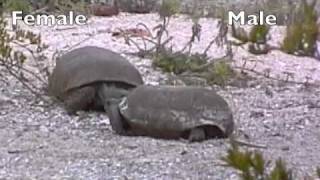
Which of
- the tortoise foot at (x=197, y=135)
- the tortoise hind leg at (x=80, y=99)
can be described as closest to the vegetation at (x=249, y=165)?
the tortoise foot at (x=197, y=135)

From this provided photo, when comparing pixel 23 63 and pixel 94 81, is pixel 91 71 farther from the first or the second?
pixel 23 63

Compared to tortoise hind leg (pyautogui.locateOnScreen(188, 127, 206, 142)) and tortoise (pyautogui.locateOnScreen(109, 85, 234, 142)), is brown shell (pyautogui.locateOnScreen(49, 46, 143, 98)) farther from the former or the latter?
tortoise hind leg (pyautogui.locateOnScreen(188, 127, 206, 142))

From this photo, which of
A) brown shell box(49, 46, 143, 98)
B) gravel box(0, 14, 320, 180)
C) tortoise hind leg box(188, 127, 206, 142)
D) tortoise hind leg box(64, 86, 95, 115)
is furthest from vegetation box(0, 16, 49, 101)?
tortoise hind leg box(188, 127, 206, 142)

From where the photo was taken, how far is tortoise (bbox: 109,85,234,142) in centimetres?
493

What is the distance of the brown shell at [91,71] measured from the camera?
221 inches

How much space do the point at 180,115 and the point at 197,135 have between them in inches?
5.3

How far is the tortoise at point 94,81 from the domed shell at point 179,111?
54 cm

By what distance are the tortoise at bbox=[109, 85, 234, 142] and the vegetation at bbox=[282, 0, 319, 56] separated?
2.23 m

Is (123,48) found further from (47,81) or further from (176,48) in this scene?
(47,81)

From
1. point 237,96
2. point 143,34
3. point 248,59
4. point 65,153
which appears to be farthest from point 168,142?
point 143,34

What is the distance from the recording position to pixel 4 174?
434 centimetres

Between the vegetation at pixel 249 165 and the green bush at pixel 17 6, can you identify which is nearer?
the vegetation at pixel 249 165

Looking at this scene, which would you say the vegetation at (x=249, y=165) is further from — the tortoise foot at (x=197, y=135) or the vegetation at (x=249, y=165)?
the tortoise foot at (x=197, y=135)

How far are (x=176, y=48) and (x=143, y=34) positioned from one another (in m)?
0.62
